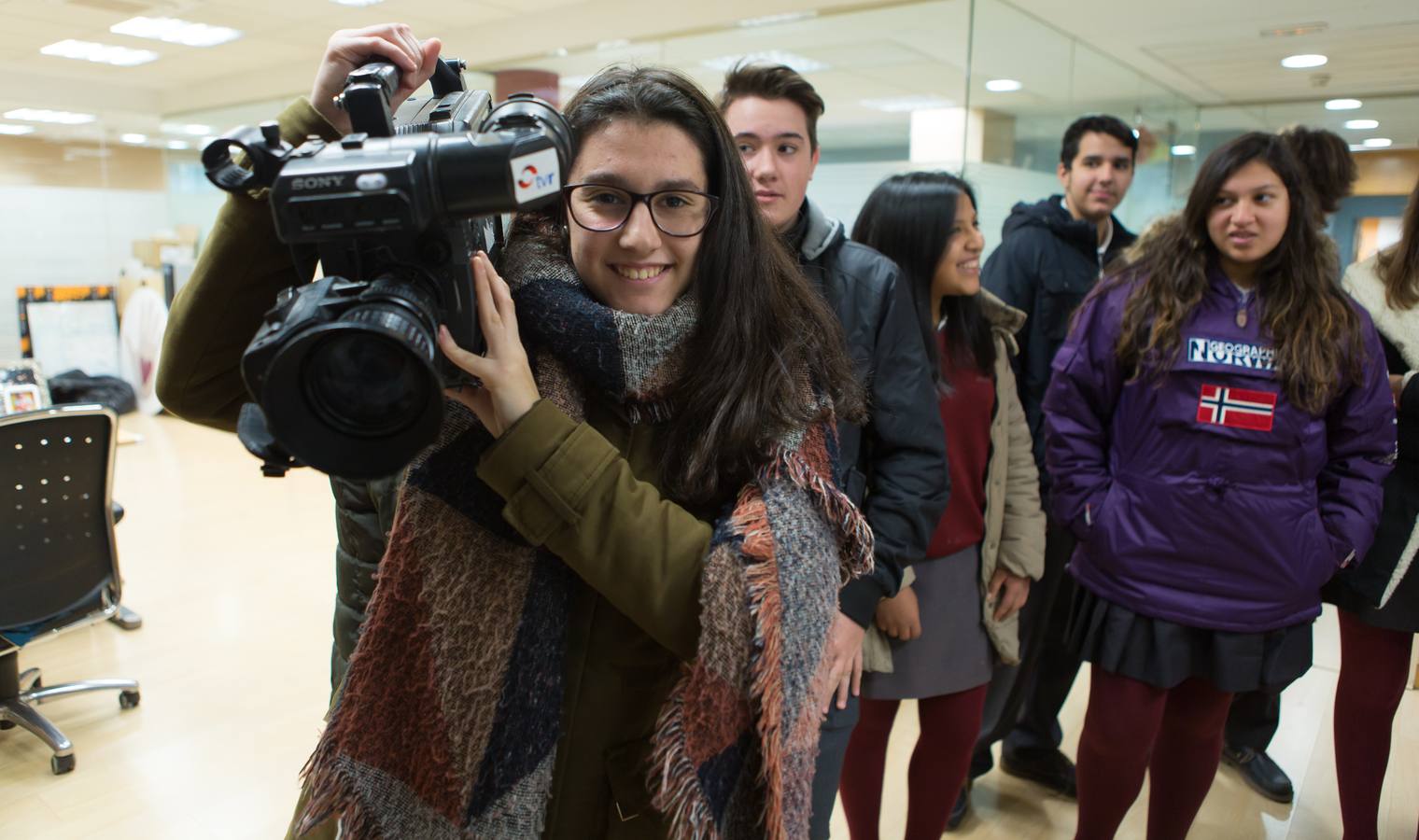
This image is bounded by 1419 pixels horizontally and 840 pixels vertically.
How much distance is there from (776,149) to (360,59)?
845 mm

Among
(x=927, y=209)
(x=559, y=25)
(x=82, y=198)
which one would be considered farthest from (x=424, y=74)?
(x=82, y=198)

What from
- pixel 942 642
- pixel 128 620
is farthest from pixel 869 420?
pixel 128 620

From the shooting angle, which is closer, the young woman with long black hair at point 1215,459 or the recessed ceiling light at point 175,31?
the young woman with long black hair at point 1215,459

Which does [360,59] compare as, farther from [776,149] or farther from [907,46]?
[907,46]

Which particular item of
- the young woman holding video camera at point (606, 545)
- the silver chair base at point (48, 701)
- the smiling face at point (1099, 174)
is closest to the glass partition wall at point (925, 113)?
the smiling face at point (1099, 174)

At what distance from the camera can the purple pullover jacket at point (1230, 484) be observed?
1.75m

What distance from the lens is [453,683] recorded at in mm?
871

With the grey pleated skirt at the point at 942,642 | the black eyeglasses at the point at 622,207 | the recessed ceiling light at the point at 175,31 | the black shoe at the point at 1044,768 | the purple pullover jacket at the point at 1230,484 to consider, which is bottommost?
the black shoe at the point at 1044,768

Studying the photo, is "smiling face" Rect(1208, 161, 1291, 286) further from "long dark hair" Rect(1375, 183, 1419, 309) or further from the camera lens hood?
the camera lens hood

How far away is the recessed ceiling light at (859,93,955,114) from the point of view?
385 centimetres

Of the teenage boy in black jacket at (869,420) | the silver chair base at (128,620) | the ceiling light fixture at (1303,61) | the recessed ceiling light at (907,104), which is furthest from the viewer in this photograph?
A: the ceiling light fixture at (1303,61)

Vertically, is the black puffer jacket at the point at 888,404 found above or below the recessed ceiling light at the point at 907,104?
below

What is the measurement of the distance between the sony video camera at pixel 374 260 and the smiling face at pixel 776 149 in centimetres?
84

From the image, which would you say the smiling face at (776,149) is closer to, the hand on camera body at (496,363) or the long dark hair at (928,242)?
the long dark hair at (928,242)
